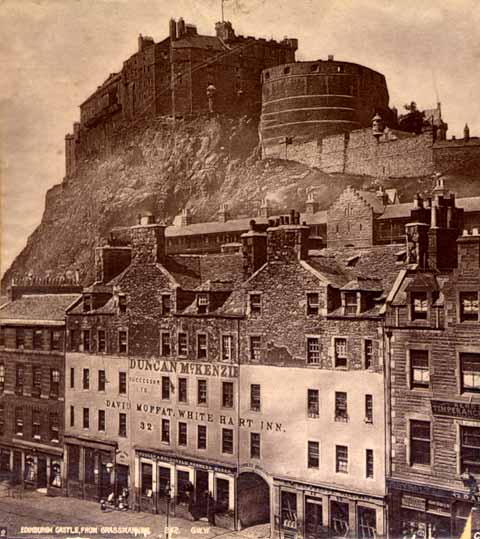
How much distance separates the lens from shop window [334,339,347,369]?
11.0 meters

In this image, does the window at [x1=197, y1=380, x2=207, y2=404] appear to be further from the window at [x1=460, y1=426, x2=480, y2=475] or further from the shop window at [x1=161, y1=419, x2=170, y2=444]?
the window at [x1=460, y1=426, x2=480, y2=475]

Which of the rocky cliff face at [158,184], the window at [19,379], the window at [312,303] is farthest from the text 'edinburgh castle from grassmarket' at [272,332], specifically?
the window at [19,379]

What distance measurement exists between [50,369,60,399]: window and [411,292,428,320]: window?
6679 mm

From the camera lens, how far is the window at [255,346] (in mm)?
11781

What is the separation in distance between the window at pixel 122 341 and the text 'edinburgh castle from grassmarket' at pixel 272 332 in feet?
0.16

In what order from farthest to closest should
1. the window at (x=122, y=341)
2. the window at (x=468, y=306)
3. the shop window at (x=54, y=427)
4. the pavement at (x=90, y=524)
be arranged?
the shop window at (x=54, y=427), the window at (x=122, y=341), the pavement at (x=90, y=524), the window at (x=468, y=306)

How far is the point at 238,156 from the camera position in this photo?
12766 millimetres

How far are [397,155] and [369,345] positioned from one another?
2.79 meters

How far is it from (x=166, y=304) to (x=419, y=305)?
4248 millimetres

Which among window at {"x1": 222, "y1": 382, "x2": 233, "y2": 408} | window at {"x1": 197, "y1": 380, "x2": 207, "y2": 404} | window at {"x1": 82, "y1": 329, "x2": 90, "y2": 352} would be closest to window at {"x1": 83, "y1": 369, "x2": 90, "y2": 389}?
window at {"x1": 82, "y1": 329, "x2": 90, "y2": 352}

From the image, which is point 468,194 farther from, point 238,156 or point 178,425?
point 178,425

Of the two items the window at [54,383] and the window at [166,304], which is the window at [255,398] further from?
the window at [54,383]

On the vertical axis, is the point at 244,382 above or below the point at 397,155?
below

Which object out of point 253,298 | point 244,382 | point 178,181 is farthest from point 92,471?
point 178,181
